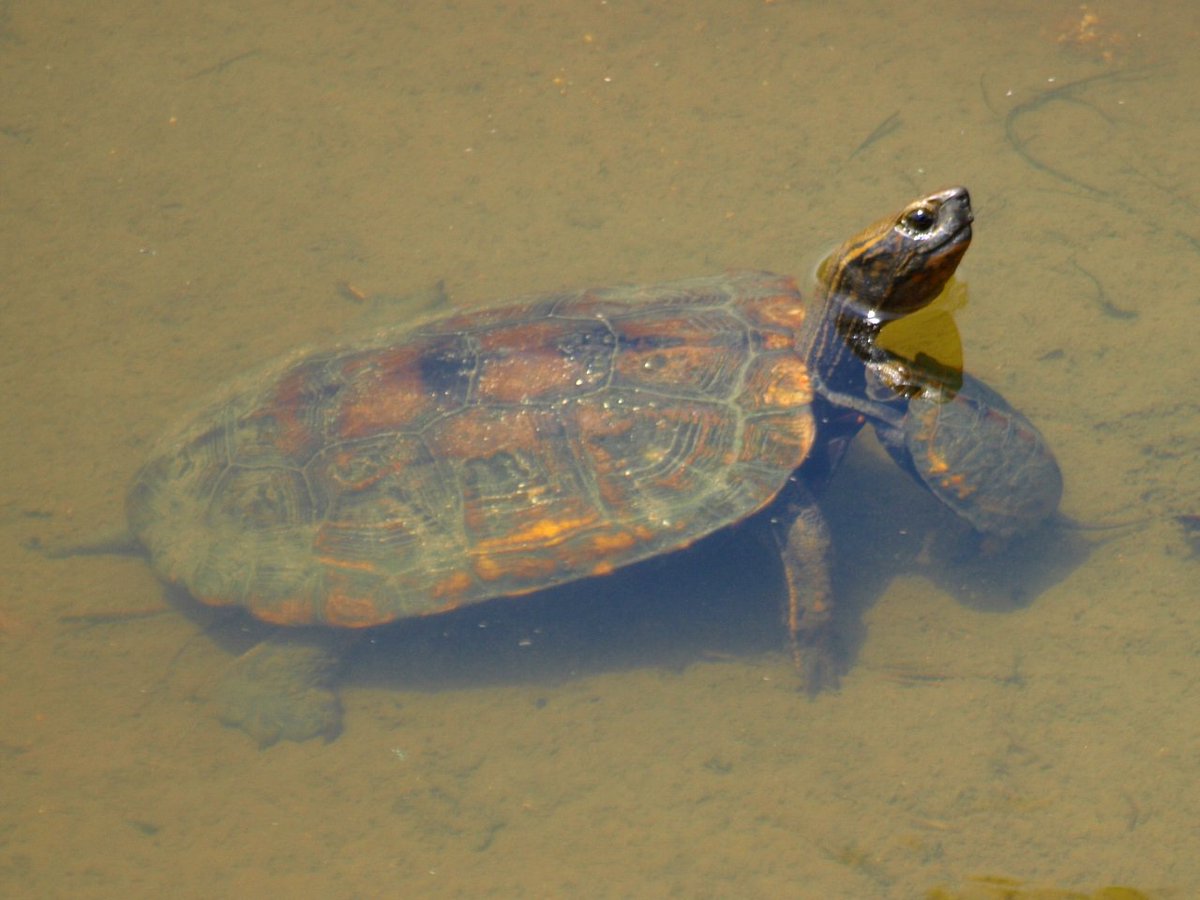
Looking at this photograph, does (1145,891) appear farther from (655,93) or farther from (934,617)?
(655,93)

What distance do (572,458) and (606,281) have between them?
188 centimetres

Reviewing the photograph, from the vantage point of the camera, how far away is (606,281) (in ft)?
20.3

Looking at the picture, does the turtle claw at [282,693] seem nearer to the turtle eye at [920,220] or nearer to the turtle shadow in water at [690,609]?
the turtle shadow in water at [690,609]

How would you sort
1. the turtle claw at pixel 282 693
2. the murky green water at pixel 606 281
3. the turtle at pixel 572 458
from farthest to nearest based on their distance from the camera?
the turtle claw at pixel 282 693 → the turtle at pixel 572 458 → the murky green water at pixel 606 281

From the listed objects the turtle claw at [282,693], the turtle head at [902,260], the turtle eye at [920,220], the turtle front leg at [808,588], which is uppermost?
the turtle eye at [920,220]

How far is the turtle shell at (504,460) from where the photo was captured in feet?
14.9

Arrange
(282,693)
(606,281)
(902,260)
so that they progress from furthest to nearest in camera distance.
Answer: (606,281)
(282,693)
(902,260)

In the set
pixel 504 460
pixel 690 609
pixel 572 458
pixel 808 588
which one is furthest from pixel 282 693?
pixel 808 588

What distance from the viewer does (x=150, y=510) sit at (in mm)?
5168

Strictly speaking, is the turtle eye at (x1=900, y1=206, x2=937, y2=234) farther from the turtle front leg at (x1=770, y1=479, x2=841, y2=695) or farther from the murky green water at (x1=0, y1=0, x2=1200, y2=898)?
the murky green water at (x1=0, y1=0, x2=1200, y2=898)

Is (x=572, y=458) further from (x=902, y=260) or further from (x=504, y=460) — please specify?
(x=902, y=260)

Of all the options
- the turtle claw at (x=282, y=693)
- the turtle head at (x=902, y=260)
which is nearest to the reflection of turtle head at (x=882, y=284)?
the turtle head at (x=902, y=260)

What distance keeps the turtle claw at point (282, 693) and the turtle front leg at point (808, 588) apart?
85.8 inches

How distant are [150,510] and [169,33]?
14.8ft
